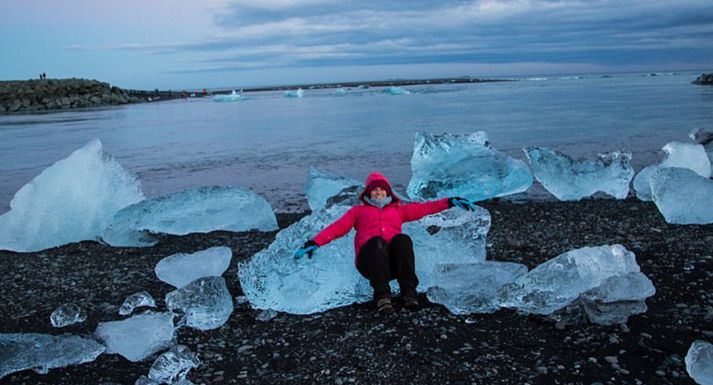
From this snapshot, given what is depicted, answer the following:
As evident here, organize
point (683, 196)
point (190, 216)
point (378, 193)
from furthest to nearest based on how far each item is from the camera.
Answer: point (190, 216), point (683, 196), point (378, 193)

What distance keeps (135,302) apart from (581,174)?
5308 millimetres

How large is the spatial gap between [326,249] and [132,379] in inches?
64.9

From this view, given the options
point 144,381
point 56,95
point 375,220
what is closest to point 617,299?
point 375,220

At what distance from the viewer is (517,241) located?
17.1 ft

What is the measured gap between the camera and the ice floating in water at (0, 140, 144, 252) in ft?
19.2

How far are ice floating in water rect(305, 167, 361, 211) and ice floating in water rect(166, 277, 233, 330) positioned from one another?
2.81 m

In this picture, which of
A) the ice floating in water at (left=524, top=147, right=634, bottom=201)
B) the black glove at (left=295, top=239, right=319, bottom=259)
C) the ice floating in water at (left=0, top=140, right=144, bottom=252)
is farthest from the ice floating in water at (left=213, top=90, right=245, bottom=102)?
the black glove at (left=295, top=239, right=319, bottom=259)

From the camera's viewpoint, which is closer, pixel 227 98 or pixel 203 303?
pixel 203 303

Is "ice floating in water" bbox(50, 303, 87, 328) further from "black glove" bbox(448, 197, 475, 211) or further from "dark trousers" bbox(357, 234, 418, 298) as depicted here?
"black glove" bbox(448, 197, 475, 211)

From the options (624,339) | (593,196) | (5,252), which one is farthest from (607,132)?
(5,252)

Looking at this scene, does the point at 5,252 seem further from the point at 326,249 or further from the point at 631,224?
the point at 631,224

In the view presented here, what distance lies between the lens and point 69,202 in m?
6.14

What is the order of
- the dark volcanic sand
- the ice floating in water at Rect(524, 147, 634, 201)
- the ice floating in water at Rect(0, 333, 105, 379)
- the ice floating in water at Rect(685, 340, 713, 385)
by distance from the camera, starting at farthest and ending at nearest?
the ice floating in water at Rect(524, 147, 634, 201), the ice floating in water at Rect(0, 333, 105, 379), the dark volcanic sand, the ice floating in water at Rect(685, 340, 713, 385)

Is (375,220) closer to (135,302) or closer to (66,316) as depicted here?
(135,302)
